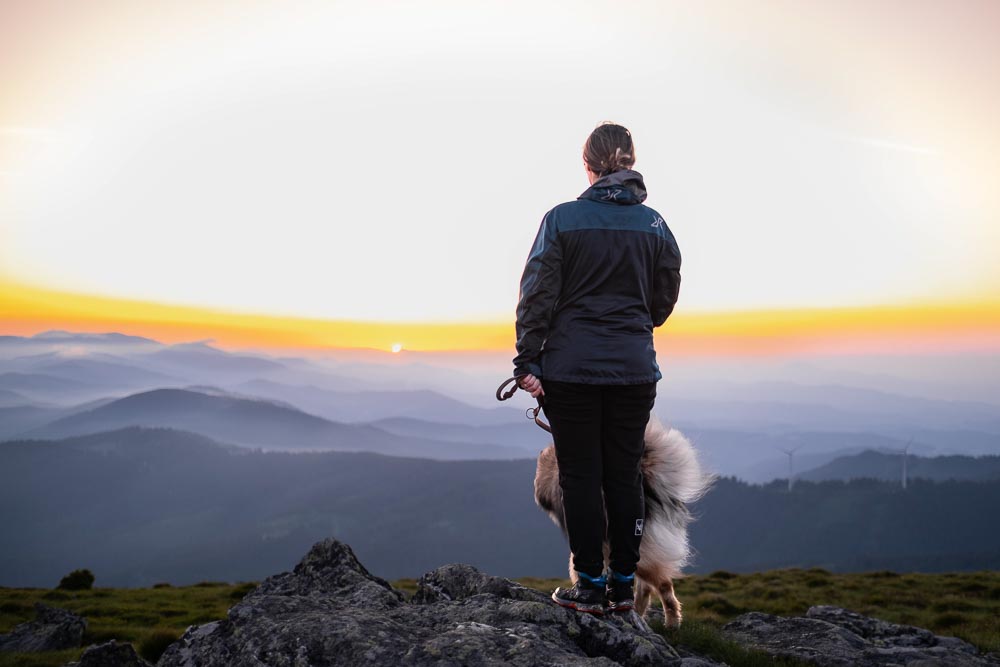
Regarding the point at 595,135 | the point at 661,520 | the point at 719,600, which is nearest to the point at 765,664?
the point at 661,520

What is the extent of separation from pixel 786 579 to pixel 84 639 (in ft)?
71.4

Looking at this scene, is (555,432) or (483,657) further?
(555,432)

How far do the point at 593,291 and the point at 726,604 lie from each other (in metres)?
13.7

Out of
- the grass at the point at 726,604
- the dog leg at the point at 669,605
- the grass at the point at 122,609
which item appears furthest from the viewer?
the grass at the point at 122,609

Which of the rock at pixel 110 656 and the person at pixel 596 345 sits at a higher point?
the person at pixel 596 345

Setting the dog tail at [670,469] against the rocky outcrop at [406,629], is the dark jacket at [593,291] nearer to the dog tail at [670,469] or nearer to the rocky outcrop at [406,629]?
the dog tail at [670,469]

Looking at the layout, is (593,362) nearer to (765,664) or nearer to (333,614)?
(333,614)

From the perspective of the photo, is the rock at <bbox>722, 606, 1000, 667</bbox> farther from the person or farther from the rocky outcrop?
the person

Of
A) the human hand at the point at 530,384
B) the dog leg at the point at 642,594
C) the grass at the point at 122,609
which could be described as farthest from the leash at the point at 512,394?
the grass at the point at 122,609

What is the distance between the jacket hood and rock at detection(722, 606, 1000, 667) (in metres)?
4.97

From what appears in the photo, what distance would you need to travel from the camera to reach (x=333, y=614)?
5.02 meters

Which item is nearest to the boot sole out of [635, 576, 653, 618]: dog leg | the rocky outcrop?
the rocky outcrop

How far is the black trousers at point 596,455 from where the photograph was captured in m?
5.84

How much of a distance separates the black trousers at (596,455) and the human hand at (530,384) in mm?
59
